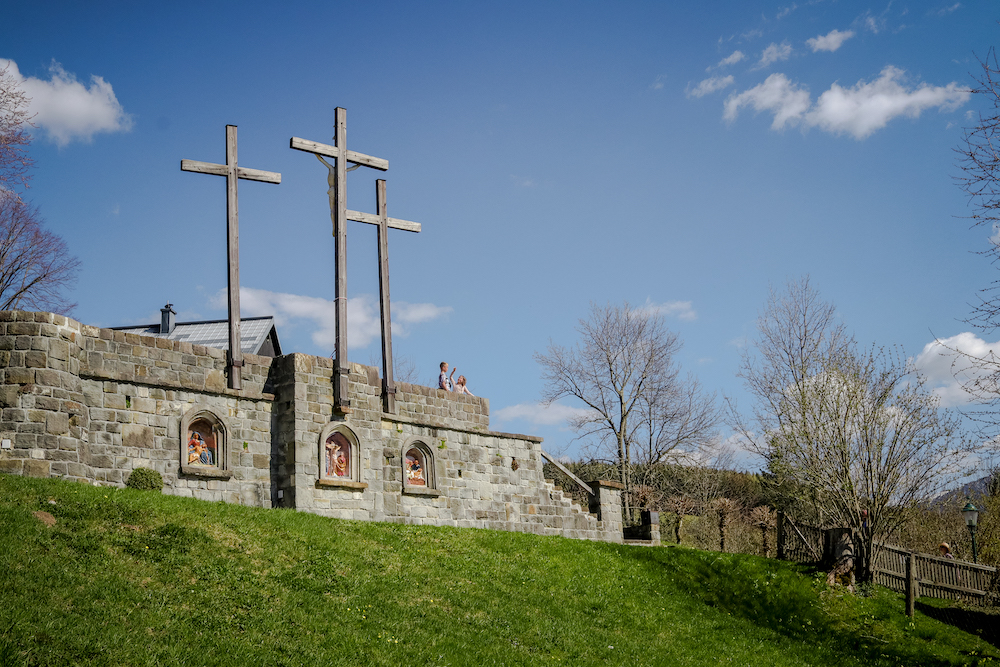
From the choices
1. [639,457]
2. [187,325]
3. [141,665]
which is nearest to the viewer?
[141,665]

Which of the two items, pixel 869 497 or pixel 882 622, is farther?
pixel 869 497

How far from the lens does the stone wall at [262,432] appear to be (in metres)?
12.6

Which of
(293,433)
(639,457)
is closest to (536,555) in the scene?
(293,433)

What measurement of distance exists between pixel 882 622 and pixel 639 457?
13059 millimetres

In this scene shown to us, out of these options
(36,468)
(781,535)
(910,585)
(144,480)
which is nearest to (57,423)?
(36,468)

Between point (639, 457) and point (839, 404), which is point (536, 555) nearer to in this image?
point (839, 404)

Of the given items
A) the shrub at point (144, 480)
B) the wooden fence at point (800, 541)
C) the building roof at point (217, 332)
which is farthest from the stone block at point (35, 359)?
the wooden fence at point (800, 541)

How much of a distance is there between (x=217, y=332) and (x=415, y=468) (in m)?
10.3

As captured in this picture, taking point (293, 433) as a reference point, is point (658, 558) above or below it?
below

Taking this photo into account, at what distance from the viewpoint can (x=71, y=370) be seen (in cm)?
1293

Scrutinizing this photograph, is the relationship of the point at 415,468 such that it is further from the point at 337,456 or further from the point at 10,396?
the point at 10,396

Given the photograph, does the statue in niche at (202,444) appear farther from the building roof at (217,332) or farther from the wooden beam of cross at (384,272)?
the building roof at (217,332)

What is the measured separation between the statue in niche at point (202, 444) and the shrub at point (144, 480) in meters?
0.80

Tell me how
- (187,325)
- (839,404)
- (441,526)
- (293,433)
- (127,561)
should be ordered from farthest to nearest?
(187,325) → (839,404) → (441,526) → (293,433) → (127,561)
